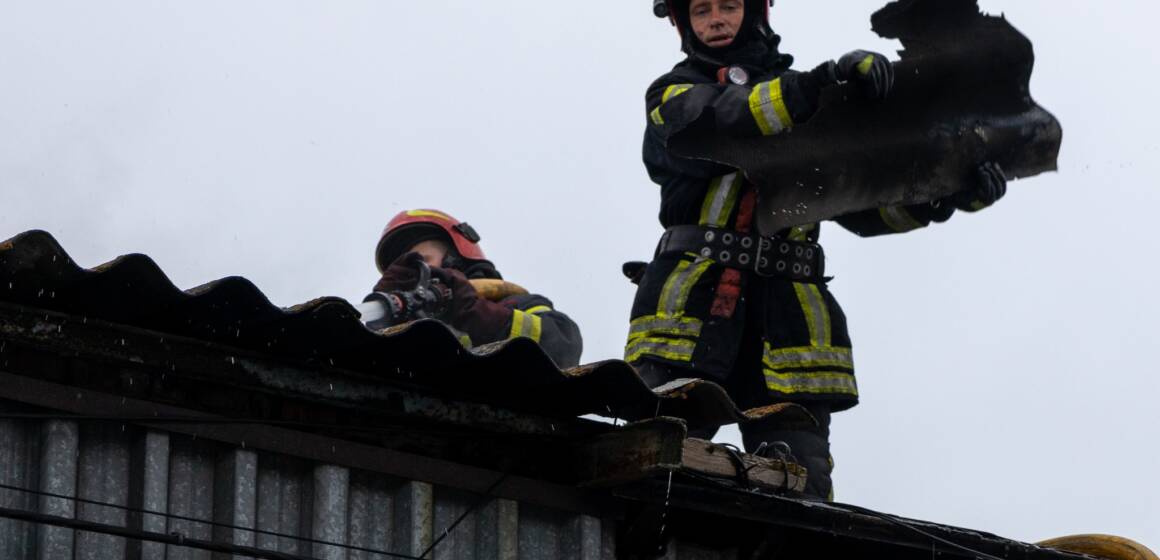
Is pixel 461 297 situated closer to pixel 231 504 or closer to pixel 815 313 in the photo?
pixel 815 313

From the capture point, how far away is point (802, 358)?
973 centimetres

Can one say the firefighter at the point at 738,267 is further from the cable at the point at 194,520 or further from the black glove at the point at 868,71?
the cable at the point at 194,520

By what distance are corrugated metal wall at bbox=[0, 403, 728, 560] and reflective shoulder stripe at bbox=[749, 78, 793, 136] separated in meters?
2.50

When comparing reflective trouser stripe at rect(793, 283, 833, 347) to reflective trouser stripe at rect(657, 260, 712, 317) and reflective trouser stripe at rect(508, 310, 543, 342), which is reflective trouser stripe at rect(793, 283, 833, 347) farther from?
reflective trouser stripe at rect(508, 310, 543, 342)

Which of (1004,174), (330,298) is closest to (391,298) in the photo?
(1004,174)

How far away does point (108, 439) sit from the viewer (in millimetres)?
6609

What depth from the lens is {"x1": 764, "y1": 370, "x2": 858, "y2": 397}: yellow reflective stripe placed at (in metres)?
9.70

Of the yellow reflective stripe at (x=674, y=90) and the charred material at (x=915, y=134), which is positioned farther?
the yellow reflective stripe at (x=674, y=90)

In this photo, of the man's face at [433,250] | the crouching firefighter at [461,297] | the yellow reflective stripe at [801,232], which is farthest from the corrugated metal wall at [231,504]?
the man's face at [433,250]

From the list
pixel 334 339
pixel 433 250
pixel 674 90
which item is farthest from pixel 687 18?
pixel 334 339

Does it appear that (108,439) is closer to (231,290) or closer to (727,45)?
(231,290)

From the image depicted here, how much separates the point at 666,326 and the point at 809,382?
655 mm

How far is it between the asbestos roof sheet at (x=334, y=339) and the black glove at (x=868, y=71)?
199 cm

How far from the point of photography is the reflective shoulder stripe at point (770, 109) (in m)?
9.38
